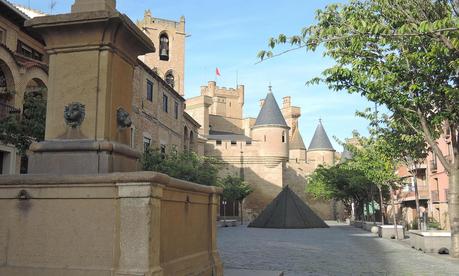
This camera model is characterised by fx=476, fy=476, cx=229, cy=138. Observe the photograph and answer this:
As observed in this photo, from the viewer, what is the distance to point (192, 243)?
5852 millimetres

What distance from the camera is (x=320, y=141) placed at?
6731 cm

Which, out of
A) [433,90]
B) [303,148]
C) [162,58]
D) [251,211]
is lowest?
[251,211]

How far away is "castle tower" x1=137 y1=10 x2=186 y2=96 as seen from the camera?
50.4 meters

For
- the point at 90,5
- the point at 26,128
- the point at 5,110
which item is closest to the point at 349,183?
the point at 5,110

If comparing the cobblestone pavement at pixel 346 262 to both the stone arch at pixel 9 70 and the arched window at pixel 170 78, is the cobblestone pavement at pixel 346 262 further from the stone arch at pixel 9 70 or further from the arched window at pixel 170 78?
the arched window at pixel 170 78

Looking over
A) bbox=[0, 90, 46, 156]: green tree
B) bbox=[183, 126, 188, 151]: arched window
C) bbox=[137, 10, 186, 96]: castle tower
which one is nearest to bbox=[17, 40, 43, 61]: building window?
bbox=[0, 90, 46, 156]: green tree

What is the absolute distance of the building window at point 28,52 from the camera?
20094 mm

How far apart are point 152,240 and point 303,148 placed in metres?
70.6

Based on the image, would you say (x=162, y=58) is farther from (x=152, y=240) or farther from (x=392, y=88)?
(x=152, y=240)

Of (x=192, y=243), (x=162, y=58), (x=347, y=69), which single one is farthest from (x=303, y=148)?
(x=192, y=243)

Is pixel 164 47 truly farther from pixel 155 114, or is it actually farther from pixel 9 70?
pixel 9 70

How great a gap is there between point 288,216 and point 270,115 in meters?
21.9

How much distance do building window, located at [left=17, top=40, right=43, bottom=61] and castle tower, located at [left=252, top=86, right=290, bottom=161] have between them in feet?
109

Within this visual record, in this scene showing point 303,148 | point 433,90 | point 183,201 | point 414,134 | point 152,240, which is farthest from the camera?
point 303,148
